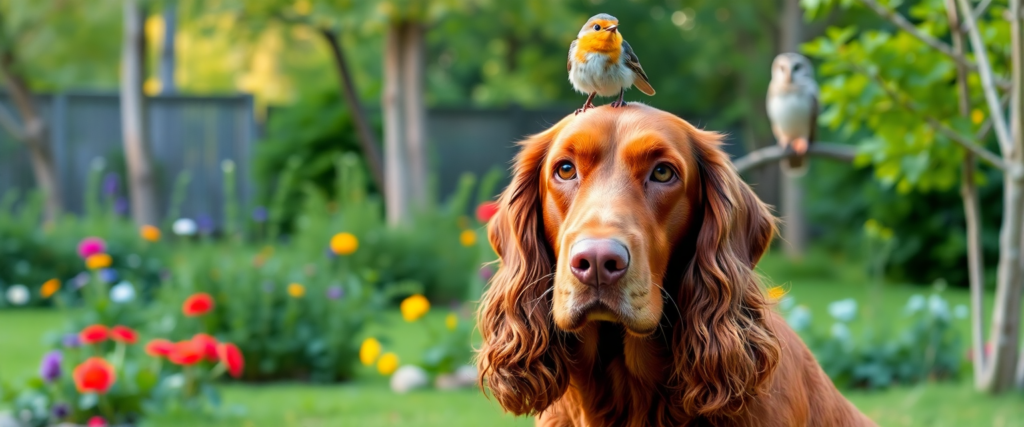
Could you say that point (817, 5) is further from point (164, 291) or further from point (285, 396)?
point (164, 291)

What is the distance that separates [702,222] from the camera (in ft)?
8.50

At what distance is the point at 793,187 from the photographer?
1658cm

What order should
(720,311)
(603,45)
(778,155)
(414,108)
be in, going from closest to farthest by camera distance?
1. (720,311)
2. (603,45)
3. (778,155)
4. (414,108)

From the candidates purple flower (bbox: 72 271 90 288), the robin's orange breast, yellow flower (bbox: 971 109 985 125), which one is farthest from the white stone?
the robin's orange breast

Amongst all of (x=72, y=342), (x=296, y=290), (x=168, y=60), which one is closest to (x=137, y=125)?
(x=168, y=60)

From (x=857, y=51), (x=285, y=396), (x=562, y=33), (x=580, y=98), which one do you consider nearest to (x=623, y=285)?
(x=857, y=51)

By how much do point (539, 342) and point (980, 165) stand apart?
12549 millimetres

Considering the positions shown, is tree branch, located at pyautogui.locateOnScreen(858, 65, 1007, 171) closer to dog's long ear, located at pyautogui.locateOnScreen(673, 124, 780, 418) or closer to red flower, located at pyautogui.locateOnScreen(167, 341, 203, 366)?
dog's long ear, located at pyautogui.locateOnScreen(673, 124, 780, 418)

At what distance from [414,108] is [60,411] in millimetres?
8905

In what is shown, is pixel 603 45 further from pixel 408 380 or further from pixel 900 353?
pixel 900 353

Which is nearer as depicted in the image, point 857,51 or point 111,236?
point 857,51

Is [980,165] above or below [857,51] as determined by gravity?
below

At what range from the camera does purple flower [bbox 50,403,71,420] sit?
563 centimetres

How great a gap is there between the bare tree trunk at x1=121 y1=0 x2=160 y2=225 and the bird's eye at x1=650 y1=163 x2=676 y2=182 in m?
13.6
